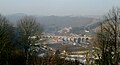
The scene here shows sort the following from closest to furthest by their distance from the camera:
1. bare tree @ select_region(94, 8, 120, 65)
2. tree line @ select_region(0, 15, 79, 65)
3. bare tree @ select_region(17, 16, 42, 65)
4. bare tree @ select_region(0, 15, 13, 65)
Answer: bare tree @ select_region(94, 8, 120, 65)
bare tree @ select_region(0, 15, 13, 65)
tree line @ select_region(0, 15, 79, 65)
bare tree @ select_region(17, 16, 42, 65)

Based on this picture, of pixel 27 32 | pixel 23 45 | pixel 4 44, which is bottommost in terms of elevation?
pixel 23 45

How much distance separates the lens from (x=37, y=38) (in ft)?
94.6

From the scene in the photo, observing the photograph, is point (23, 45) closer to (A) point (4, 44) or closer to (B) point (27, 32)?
(B) point (27, 32)

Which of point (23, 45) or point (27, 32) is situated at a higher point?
point (27, 32)

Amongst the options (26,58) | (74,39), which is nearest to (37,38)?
(26,58)

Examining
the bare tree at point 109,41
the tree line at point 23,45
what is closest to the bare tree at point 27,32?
the tree line at point 23,45

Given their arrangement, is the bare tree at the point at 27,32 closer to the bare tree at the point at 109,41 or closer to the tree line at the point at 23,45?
the tree line at the point at 23,45

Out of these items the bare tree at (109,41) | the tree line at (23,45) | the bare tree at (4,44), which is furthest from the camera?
the tree line at (23,45)

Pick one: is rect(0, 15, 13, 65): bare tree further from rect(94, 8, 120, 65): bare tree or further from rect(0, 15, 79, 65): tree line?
rect(94, 8, 120, 65): bare tree

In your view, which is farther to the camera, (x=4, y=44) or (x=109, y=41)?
(x=4, y=44)

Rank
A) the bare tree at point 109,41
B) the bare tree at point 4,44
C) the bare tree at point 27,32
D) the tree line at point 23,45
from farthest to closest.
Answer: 1. the bare tree at point 27,32
2. the tree line at point 23,45
3. the bare tree at point 4,44
4. the bare tree at point 109,41

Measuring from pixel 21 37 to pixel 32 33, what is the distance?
130 cm

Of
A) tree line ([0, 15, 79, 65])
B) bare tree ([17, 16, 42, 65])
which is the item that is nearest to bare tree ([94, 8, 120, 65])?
tree line ([0, 15, 79, 65])

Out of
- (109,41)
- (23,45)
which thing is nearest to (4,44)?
(23,45)
